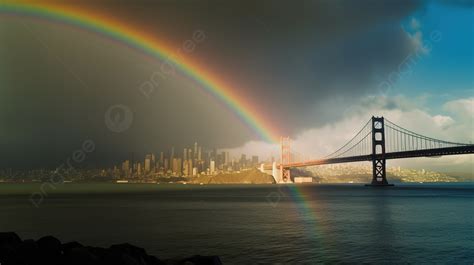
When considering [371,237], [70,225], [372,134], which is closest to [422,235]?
[371,237]

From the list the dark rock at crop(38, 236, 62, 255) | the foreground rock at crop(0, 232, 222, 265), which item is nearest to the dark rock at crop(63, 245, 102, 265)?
the foreground rock at crop(0, 232, 222, 265)

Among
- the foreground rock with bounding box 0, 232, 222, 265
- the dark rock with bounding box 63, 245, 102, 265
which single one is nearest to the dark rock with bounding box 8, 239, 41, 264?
the foreground rock with bounding box 0, 232, 222, 265

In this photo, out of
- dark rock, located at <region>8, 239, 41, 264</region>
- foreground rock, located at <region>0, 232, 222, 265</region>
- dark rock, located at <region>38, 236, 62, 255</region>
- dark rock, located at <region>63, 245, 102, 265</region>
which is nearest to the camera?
dark rock, located at <region>63, 245, 102, 265</region>

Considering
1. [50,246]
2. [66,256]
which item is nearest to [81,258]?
[66,256]

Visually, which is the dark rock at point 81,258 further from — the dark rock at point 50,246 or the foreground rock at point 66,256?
the dark rock at point 50,246

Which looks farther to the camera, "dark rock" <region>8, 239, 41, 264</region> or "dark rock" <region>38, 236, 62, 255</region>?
"dark rock" <region>38, 236, 62, 255</region>

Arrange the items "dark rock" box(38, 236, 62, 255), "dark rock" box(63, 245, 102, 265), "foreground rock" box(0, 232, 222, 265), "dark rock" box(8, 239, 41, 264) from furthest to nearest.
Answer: "dark rock" box(38, 236, 62, 255), "dark rock" box(8, 239, 41, 264), "foreground rock" box(0, 232, 222, 265), "dark rock" box(63, 245, 102, 265)

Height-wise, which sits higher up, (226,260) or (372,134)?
(372,134)

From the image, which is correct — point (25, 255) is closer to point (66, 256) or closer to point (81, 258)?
point (66, 256)

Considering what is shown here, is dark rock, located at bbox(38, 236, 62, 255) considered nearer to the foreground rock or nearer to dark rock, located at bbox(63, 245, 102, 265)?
the foreground rock

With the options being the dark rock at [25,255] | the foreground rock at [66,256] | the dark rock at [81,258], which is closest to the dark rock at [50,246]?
the foreground rock at [66,256]

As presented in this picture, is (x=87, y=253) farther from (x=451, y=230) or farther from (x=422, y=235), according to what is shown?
(x=451, y=230)
